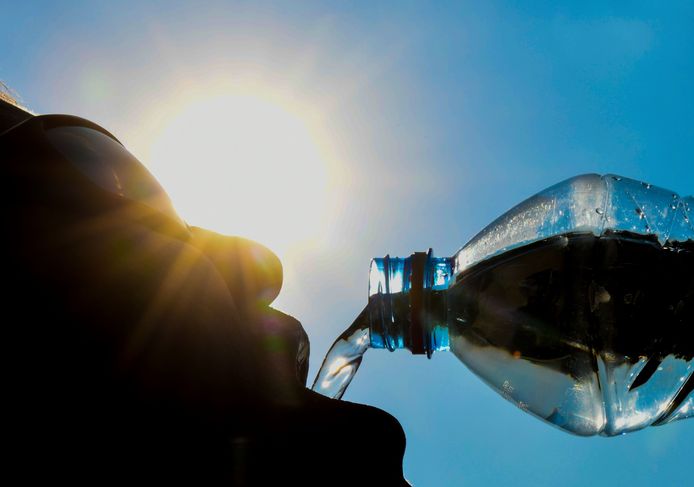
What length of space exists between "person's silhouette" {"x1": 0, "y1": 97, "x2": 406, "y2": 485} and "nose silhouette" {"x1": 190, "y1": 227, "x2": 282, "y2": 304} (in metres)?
0.16

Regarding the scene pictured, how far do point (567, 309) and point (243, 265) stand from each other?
2.60 feet

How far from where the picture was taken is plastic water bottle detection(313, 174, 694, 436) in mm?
1273

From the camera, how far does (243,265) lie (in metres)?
1.08

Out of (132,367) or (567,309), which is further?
(567,309)

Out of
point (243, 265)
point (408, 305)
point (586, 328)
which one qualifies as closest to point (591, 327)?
point (586, 328)

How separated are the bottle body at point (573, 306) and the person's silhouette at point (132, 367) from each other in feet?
2.23

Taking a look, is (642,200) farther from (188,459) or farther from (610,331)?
(188,459)

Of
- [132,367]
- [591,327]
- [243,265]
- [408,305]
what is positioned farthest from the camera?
[408,305]

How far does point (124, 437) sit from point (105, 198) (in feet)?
1.26

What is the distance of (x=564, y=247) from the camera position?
1371mm

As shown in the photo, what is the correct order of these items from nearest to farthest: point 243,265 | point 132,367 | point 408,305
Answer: point 132,367 → point 243,265 → point 408,305

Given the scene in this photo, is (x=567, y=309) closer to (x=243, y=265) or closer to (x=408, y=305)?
(x=408, y=305)

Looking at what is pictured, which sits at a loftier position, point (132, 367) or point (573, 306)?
point (573, 306)

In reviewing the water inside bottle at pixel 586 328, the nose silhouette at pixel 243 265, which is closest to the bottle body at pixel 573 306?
the water inside bottle at pixel 586 328
